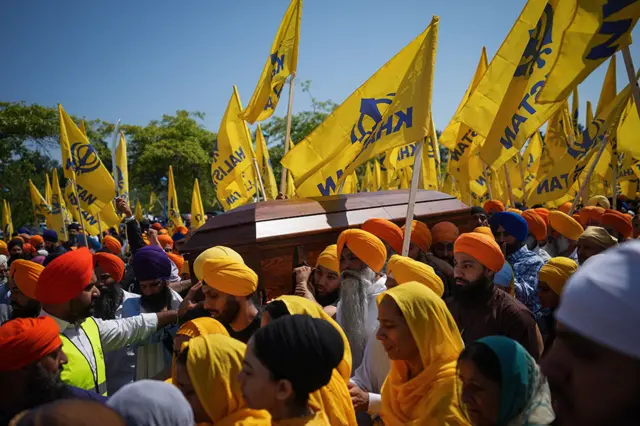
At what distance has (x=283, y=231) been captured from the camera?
15.6 ft

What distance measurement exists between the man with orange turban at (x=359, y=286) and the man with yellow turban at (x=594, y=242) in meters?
2.14

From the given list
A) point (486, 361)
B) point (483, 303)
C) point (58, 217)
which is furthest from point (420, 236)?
point (58, 217)

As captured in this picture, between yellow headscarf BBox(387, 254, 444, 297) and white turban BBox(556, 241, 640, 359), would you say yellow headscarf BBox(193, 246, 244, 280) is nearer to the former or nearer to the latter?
yellow headscarf BBox(387, 254, 444, 297)

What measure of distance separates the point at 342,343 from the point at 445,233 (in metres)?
3.64

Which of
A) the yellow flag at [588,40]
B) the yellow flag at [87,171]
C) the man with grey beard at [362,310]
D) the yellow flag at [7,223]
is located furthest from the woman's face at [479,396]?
the yellow flag at [7,223]

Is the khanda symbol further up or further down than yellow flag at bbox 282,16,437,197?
further up

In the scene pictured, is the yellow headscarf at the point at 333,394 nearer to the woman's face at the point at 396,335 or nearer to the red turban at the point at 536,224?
the woman's face at the point at 396,335

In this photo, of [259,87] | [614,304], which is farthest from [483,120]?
[614,304]

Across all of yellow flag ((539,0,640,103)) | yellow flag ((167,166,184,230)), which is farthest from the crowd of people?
yellow flag ((167,166,184,230))

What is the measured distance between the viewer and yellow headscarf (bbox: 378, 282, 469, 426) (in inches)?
81.6

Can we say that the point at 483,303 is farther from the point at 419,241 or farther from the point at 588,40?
the point at 588,40

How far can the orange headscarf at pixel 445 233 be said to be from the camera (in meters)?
5.24

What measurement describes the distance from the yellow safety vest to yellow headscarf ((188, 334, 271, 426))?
1.03m

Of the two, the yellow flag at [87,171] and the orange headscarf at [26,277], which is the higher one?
the yellow flag at [87,171]
